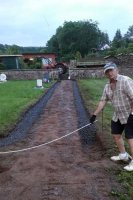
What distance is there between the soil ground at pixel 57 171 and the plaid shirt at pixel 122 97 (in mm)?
923

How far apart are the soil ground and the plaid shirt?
3.03 feet

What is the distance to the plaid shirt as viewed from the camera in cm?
702

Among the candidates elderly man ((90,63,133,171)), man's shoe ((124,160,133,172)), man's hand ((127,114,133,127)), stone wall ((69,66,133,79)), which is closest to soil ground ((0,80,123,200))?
man's shoe ((124,160,133,172))

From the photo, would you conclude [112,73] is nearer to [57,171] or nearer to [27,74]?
[57,171]

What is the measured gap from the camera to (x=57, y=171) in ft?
23.0

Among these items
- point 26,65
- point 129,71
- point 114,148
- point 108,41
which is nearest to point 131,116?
point 114,148

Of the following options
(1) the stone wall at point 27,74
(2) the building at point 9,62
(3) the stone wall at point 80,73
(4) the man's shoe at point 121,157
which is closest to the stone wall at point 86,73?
(3) the stone wall at point 80,73

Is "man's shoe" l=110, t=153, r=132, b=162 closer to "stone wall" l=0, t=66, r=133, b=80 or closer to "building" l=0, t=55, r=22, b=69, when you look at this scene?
"stone wall" l=0, t=66, r=133, b=80

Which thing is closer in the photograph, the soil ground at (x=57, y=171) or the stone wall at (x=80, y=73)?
the soil ground at (x=57, y=171)

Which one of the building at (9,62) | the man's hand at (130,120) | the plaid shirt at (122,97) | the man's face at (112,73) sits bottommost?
the building at (9,62)

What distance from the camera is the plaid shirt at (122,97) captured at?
702cm

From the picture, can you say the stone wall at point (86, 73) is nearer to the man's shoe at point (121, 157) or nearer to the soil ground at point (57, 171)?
the soil ground at point (57, 171)

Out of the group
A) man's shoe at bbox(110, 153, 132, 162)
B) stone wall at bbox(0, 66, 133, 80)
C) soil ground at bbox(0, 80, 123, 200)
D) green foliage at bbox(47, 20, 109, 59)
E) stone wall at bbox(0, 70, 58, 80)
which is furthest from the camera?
green foliage at bbox(47, 20, 109, 59)

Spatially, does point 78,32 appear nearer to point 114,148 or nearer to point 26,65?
point 26,65
